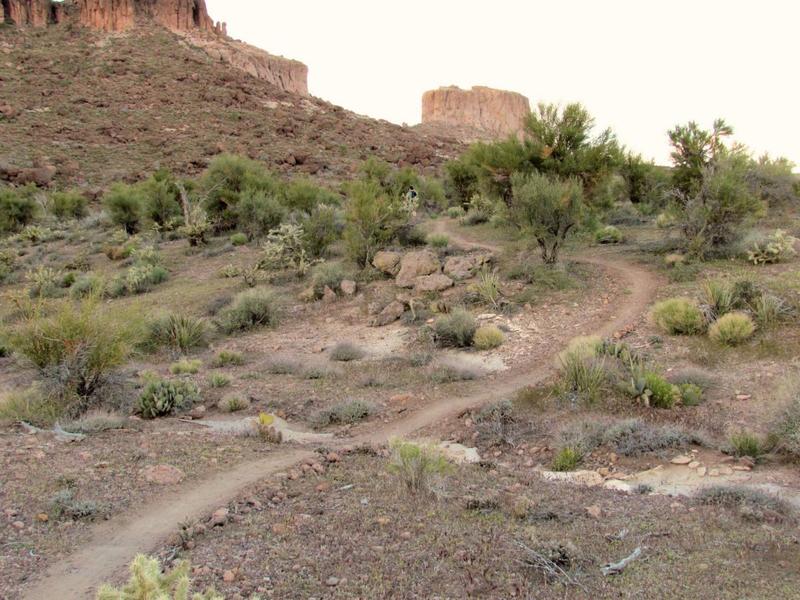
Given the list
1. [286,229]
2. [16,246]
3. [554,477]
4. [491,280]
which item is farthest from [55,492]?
[16,246]

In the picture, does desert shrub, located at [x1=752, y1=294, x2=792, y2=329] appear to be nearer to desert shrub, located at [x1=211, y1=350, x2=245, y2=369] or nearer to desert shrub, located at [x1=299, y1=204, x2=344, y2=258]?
desert shrub, located at [x1=211, y1=350, x2=245, y2=369]

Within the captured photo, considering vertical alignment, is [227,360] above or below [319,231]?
below

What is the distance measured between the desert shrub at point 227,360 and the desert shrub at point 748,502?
815cm

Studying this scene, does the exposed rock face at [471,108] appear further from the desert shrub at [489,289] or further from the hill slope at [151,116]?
the desert shrub at [489,289]

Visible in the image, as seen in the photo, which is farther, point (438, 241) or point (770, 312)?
point (438, 241)

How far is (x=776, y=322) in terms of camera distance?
966cm

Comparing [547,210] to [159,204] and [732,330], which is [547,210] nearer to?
Answer: [732,330]

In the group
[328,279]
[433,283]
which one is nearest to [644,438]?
[433,283]

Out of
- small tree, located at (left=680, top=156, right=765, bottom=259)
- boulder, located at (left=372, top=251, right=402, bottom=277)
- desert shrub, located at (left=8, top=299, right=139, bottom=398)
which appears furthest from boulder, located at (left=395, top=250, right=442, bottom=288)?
desert shrub, located at (left=8, top=299, right=139, bottom=398)

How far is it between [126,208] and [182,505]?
2485cm

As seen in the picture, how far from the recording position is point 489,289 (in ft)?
41.4

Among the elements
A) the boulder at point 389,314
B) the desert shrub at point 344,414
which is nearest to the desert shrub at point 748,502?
the desert shrub at point 344,414

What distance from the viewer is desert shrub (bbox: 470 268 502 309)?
12.5m

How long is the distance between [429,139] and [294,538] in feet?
187
